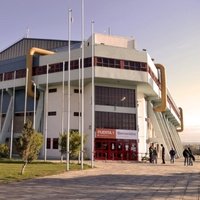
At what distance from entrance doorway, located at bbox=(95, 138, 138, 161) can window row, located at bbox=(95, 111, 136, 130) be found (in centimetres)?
178

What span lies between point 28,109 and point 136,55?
17.2 meters

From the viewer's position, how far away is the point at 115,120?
3872 cm

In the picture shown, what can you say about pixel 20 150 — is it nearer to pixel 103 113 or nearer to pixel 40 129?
pixel 103 113

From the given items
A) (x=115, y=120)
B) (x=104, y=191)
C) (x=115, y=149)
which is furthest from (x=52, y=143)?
(x=104, y=191)

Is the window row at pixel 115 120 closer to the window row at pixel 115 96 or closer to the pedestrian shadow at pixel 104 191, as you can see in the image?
the window row at pixel 115 96

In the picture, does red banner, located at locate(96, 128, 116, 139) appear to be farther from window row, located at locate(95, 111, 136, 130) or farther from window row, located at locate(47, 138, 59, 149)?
window row, located at locate(47, 138, 59, 149)

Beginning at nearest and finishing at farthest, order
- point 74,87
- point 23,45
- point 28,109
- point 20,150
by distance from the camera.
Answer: point 20,150
point 74,87
point 28,109
point 23,45

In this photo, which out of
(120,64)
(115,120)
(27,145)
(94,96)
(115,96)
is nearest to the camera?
(27,145)

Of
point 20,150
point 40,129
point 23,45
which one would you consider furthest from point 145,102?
point 20,150

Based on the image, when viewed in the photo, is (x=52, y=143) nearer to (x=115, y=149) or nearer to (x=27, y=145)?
(x=115, y=149)

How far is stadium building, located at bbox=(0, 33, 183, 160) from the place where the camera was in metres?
37.9

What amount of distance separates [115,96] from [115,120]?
314 centimetres

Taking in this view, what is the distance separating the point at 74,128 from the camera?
39.6m

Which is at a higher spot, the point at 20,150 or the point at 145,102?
the point at 145,102
